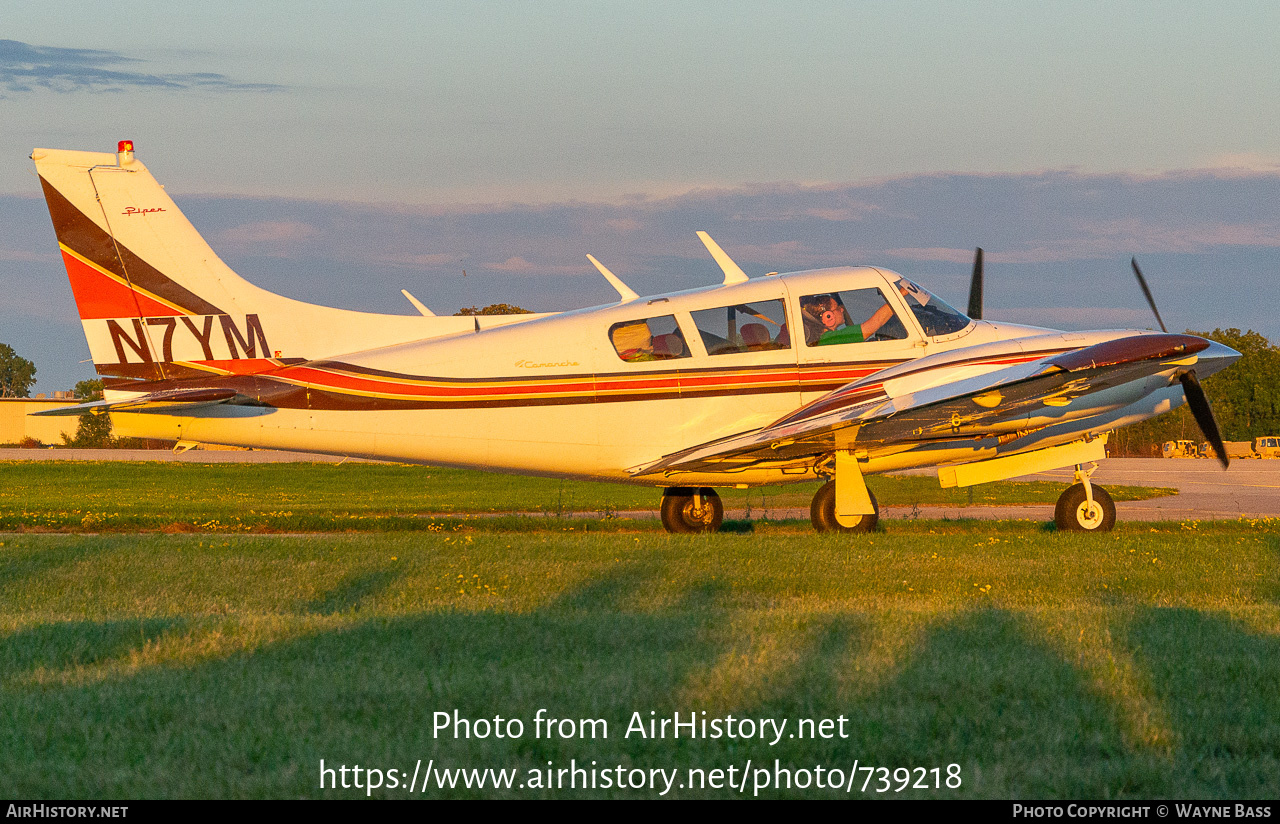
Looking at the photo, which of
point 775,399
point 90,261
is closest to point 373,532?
point 90,261

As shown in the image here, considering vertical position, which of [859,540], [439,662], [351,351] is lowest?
[859,540]

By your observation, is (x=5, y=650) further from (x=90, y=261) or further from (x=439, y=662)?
(x=90, y=261)

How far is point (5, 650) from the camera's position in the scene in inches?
257

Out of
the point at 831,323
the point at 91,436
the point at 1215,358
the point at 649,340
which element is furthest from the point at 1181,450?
the point at 91,436

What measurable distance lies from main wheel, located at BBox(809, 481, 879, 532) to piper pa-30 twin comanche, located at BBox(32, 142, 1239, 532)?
1.19 feet

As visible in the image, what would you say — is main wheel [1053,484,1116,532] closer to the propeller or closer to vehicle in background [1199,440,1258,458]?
the propeller

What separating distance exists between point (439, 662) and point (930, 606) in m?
3.75

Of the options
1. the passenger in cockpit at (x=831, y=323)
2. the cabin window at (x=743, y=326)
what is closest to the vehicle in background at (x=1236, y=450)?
the passenger in cockpit at (x=831, y=323)

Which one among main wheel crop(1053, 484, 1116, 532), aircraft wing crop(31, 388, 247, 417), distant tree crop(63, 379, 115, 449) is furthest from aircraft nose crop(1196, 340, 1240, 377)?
distant tree crop(63, 379, 115, 449)

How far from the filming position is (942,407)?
12891 millimetres

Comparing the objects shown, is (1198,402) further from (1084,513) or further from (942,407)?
(942,407)

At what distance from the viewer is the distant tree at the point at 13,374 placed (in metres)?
131

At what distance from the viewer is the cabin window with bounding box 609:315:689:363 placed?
534 inches

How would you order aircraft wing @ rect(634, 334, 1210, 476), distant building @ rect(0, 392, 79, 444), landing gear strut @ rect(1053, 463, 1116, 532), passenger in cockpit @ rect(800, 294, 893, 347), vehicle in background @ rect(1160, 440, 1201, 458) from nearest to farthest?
aircraft wing @ rect(634, 334, 1210, 476), passenger in cockpit @ rect(800, 294, 893, 347), landing gear strut @ rect(1053, 463, 1116, 532), vehicle in background @ rect(1160, 440, 1201, 458), distant building @ rect(0, 392, 79, 444)
